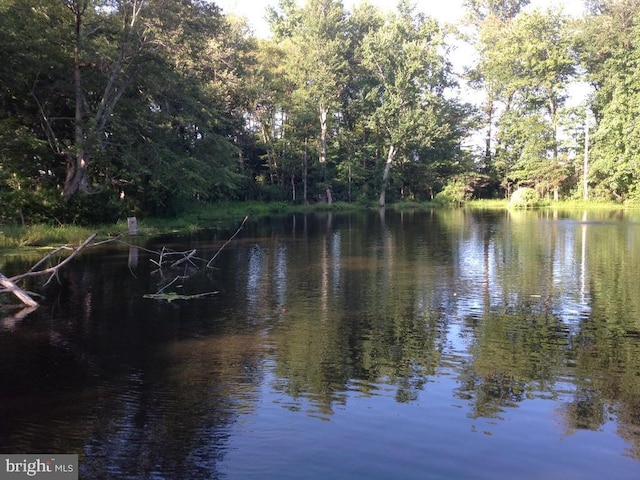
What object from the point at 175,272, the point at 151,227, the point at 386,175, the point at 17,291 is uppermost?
the point at 386,175

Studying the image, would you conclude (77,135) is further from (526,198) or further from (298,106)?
(526,198)

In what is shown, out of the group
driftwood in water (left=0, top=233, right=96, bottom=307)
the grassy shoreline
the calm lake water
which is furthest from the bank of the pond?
the calm lake water

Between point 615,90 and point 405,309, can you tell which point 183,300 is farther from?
point 615,90

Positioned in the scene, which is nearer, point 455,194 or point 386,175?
point 386,175

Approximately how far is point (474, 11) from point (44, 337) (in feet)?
238

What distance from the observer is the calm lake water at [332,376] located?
525 centimetres

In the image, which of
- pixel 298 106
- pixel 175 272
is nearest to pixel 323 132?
pixel 298 106

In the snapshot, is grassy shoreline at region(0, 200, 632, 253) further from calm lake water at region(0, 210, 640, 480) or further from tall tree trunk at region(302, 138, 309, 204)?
calm lake water at region(0, 210, 640, 480)

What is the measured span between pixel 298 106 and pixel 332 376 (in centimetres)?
4857

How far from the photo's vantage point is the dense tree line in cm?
2508

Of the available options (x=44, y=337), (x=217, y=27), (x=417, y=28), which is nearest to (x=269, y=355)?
(x=44, y=337)

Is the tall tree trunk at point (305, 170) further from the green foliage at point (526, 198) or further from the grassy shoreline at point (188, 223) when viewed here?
the green foliage at point (526, 198)

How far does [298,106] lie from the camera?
53.6 m

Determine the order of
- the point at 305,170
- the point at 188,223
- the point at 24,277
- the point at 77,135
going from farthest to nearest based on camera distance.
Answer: the point at 305,170 → the point at 188,223 → the point at 77,135 → the point at 24,277
